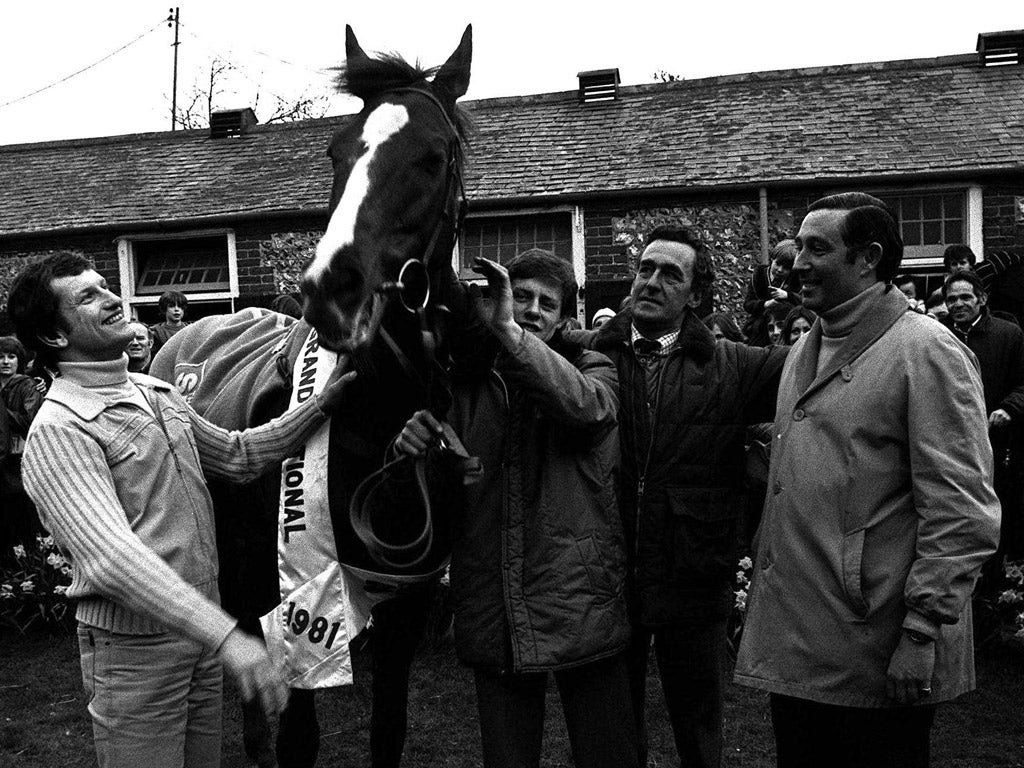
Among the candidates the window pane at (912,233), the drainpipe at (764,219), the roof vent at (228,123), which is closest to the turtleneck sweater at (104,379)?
the drainpipe at (764,219)

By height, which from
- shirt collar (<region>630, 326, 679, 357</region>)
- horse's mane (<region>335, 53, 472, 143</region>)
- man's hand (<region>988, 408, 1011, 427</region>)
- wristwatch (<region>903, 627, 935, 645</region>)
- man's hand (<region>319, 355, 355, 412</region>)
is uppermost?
horse's mane (<region>335, 53, 472, 143</region>)

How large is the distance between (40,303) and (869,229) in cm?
218

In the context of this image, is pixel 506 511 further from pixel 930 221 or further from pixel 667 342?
pixel 930 221

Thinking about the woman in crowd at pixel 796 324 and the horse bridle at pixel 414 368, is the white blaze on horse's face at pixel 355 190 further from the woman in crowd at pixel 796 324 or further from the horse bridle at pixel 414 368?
the woman in crowd at pixel 796 324

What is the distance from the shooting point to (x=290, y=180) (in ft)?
48.1

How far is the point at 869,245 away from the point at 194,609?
190 centimetres

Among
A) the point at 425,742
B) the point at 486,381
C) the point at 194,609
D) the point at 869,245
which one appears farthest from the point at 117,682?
the point at 425,742

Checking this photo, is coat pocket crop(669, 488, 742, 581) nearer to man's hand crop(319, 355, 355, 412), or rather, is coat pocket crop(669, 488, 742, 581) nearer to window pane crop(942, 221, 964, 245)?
man's hand crop(319, 355, 355, 412)

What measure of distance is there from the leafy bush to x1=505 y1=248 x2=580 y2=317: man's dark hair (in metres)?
5.20

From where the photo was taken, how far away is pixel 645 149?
44.5 feet

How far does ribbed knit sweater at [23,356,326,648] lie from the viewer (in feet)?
6.85

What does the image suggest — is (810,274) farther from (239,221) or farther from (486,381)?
(239,221)

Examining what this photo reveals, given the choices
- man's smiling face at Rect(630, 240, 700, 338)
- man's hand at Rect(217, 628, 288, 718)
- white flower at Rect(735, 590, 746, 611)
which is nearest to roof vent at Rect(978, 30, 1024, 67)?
white flower at Rect(735, 590, 746, 611)

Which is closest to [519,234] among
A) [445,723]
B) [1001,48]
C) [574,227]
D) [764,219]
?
[574,227]
